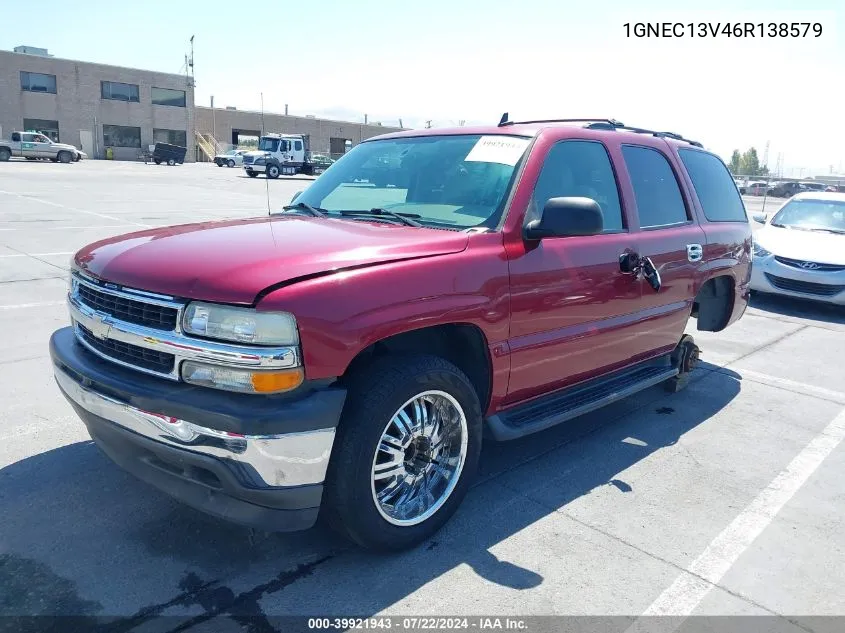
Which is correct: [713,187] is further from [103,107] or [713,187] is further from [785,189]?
[103,107]

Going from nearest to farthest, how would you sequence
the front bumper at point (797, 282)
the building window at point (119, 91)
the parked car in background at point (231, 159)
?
the front bumper at point (797, 282) < the parked car in background at point (231, 159) < the building window at point (119, 91)

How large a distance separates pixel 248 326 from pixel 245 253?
1.45ft

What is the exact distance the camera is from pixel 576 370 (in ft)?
12.7

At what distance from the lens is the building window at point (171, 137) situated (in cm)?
5769

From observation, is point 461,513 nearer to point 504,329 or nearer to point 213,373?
point 504,329

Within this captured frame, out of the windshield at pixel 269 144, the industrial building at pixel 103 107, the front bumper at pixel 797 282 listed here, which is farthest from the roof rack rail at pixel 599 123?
the industrial building at pixel 103 107

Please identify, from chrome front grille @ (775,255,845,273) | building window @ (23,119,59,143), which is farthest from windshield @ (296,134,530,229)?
building window @ (23,119,59,143)

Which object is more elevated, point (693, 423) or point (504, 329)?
point (504, 329)

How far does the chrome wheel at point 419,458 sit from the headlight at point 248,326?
2.05 feet

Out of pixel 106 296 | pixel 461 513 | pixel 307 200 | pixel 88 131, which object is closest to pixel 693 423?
pixel 461 513

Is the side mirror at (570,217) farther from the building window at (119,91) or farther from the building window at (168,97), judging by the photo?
the building window at (168,97)

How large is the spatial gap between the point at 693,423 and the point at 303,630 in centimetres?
337

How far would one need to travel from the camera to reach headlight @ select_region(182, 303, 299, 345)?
8.05 feet

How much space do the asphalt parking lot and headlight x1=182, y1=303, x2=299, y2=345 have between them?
97 cm
